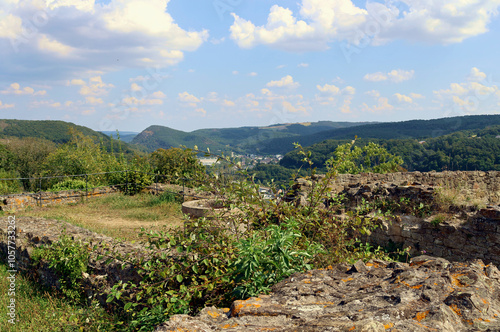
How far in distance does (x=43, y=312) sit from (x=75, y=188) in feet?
35.9

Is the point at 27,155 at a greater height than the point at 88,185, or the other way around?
the point at 27,155

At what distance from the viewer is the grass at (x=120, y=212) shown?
10.3 m

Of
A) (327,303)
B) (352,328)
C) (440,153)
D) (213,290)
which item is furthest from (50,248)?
(440,153)

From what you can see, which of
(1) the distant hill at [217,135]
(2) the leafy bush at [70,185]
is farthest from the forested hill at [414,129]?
(2) the leafy bush at [70,185]

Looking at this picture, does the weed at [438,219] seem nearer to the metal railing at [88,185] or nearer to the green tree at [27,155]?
the metal railing at [88,185]

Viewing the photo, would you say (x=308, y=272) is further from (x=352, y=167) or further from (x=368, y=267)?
(x=352, y=167)

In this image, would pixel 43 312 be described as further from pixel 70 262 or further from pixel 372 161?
pixel 372 161

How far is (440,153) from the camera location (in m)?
32.1

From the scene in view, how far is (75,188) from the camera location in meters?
15.0

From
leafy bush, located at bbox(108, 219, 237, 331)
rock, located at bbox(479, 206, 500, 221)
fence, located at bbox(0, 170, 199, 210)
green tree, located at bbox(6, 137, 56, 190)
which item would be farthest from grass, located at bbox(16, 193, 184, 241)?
green tree, located at bbox(6, 137, 56, 190)

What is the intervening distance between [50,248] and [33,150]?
1165 inches

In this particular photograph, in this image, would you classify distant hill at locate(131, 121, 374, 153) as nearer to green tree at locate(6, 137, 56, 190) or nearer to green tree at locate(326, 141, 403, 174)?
green tree at locate(6, 137, 56, 190)

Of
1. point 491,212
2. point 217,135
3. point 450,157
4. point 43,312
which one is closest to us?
point 43,312

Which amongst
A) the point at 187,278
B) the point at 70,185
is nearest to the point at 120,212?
the point at 70,185
